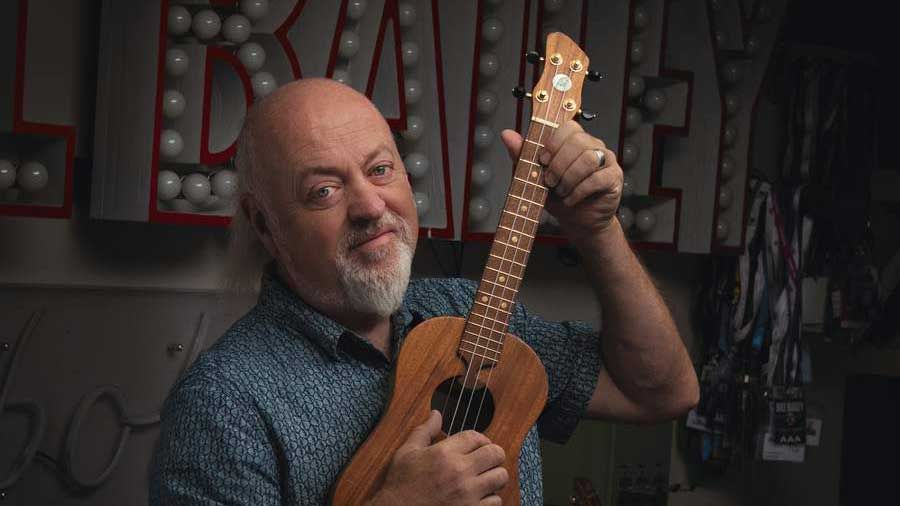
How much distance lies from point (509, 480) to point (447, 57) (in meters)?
1.83

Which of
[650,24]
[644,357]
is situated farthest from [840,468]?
[644,357]

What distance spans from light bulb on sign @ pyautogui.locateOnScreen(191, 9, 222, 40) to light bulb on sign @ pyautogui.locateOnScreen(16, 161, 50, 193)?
0.53 meters

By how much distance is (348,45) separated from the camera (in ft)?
9.42

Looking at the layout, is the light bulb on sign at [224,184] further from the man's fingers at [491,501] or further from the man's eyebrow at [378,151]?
the man's fingers at [491,501]

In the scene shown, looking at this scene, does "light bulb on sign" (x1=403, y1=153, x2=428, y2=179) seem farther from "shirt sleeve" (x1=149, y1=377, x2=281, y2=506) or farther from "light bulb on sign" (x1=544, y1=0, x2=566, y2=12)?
"shirt sleeve" (x1=149, y1=377, x2=281, y2=506)

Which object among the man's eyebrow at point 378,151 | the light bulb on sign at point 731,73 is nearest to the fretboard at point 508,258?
the man's eyebrow at point 378,151

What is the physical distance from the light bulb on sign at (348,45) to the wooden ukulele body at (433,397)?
149 cm

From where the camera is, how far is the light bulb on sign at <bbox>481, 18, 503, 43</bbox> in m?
3.14

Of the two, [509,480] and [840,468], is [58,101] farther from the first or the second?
[840,468]

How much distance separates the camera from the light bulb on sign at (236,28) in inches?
105

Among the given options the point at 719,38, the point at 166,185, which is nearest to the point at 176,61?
the point at 166,185

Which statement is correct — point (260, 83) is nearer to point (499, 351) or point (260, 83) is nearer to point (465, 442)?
point (499, 351)

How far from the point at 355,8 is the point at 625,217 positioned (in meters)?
1.18

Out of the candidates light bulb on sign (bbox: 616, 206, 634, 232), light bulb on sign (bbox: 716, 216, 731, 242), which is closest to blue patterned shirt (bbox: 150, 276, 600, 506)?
light bulb on sign (bbox: 616, 206, 634, 232)
